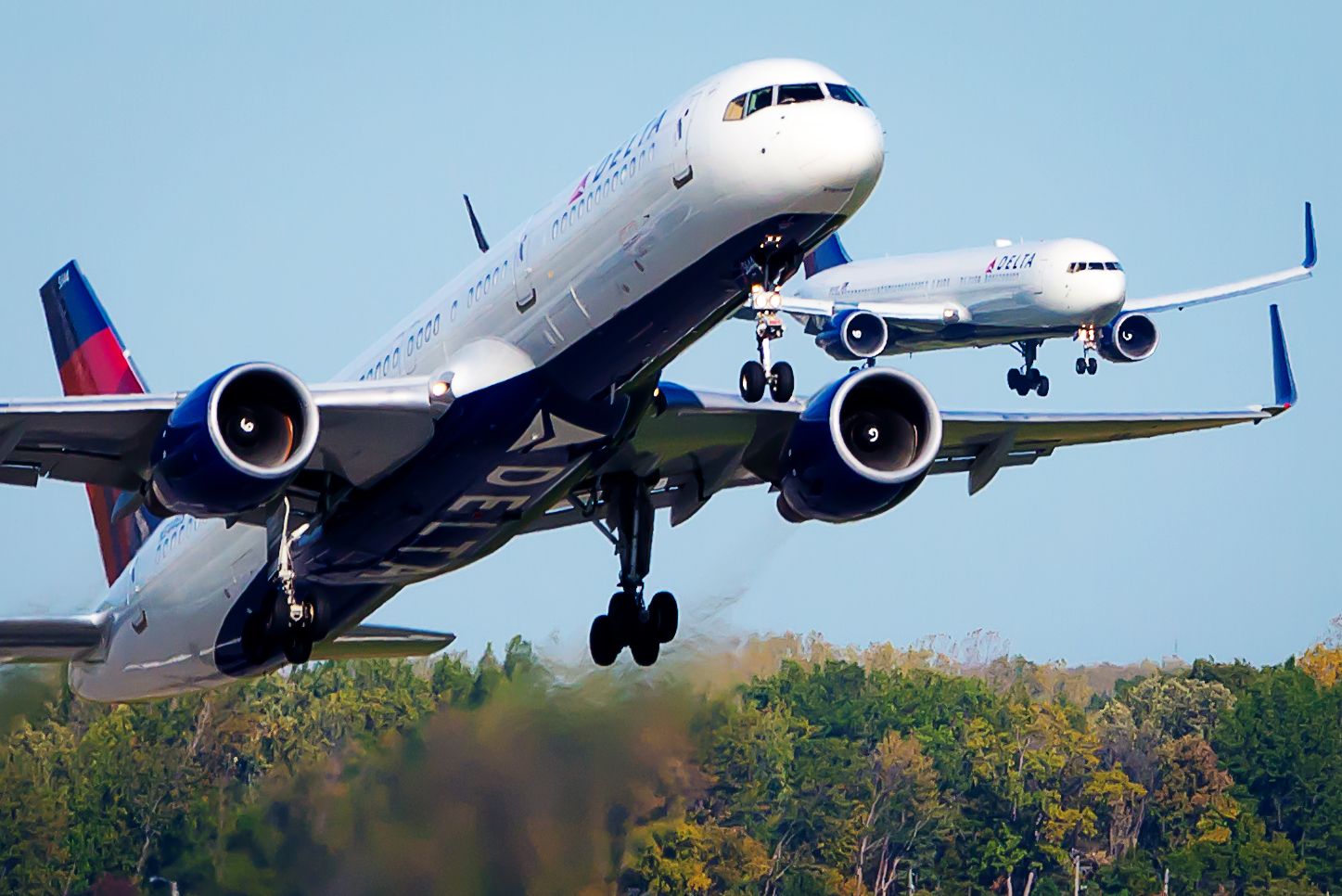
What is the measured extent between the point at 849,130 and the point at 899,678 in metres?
46.3

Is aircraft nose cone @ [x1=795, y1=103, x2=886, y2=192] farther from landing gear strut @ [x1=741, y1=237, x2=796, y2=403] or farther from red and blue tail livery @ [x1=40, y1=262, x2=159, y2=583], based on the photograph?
red and blue tail livery @ [x1=40, y1=262, x2=159, y2=583]

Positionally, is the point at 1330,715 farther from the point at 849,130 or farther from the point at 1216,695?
the point at 849,130

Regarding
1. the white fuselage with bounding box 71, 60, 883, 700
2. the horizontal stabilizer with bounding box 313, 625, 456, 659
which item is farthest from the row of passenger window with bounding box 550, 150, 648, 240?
the horizontal stabilizer with bounding box 313, 625, 456, 659

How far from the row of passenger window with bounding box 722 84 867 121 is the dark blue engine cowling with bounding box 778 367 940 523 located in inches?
203

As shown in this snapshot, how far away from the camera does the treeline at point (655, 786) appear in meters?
37.3

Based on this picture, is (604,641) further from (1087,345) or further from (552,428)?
(1087,345)

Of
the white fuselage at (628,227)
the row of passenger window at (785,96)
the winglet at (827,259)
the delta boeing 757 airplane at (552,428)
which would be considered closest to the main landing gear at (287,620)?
the delta boeing 757 airplane at (552,428)

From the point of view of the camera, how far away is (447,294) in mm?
27078

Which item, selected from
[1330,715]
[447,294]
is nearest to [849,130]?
[447,294]

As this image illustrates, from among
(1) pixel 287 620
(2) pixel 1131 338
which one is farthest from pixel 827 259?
(1) pixel 287 620

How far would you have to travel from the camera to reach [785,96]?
22750mm

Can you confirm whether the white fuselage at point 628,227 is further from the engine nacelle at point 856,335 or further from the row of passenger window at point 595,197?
the engine nacelle at point 856,335

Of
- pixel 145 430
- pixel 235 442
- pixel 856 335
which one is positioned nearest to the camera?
pixel 235 442

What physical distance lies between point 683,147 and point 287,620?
8.71m
